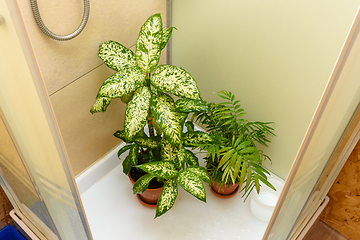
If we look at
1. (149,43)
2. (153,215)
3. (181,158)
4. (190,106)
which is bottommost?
(153,215)

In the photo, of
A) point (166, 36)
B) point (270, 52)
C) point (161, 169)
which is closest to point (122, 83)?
point (166, 36)

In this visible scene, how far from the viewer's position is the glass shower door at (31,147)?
526mm

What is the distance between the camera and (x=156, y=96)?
1182 mm

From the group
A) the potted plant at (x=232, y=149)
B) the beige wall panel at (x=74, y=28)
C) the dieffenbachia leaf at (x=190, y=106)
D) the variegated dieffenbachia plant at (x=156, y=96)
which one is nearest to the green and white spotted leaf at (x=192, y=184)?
the variegated dieffenbachia plant at (x=156, y=96)

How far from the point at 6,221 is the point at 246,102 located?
1317 millimetres

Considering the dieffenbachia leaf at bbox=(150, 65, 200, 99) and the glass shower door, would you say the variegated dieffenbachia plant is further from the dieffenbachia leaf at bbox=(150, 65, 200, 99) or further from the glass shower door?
the glass shower door

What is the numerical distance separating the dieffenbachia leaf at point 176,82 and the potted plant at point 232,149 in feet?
0.97

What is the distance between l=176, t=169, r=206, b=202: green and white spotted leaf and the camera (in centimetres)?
116

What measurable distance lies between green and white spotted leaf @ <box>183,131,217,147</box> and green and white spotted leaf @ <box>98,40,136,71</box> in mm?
→ 389

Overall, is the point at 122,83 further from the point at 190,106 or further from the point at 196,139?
the point at 196,139

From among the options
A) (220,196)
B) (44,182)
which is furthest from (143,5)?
(220,196)

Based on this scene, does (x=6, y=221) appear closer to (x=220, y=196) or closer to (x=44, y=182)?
(x=44, y=182)

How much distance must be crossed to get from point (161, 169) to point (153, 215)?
1.41ft

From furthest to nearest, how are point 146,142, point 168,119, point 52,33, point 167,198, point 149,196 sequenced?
point 149,196, point 146,142, point 167,198, point 168,119, point 52,33
